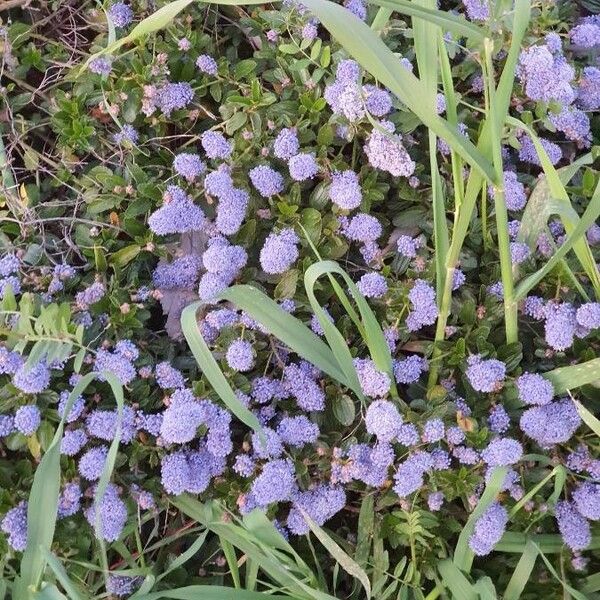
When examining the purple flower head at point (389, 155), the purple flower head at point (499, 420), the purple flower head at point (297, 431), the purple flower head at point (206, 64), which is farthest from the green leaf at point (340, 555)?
the purple flower head at point (206, 64)

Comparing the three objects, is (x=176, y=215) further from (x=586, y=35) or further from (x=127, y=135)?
(x=586, y=35)

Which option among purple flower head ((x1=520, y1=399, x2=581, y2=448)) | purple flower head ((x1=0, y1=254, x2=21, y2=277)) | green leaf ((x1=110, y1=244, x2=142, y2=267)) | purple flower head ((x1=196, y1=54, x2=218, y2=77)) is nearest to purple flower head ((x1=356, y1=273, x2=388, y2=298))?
purple flower head ((x1=520, y1=399, x2=581, y2=448))

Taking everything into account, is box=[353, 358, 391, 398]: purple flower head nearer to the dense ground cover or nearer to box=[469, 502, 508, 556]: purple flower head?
the dense ground cover

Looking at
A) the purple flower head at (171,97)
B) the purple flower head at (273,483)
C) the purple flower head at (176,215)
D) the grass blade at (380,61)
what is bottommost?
the purple flower head at (273,483)

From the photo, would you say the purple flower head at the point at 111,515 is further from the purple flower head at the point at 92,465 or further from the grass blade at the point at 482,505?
the grass blade at the point at 482,505

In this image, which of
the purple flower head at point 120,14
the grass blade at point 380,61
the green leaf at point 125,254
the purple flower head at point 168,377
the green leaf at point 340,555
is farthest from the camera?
the purple flower head at point 120,14

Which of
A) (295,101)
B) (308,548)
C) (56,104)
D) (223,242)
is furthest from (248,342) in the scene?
(56,104)

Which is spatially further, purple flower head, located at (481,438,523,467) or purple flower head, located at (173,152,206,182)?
purple flower head, located at (173,152,206,182)

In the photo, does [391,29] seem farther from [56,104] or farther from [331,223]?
[56,104]
